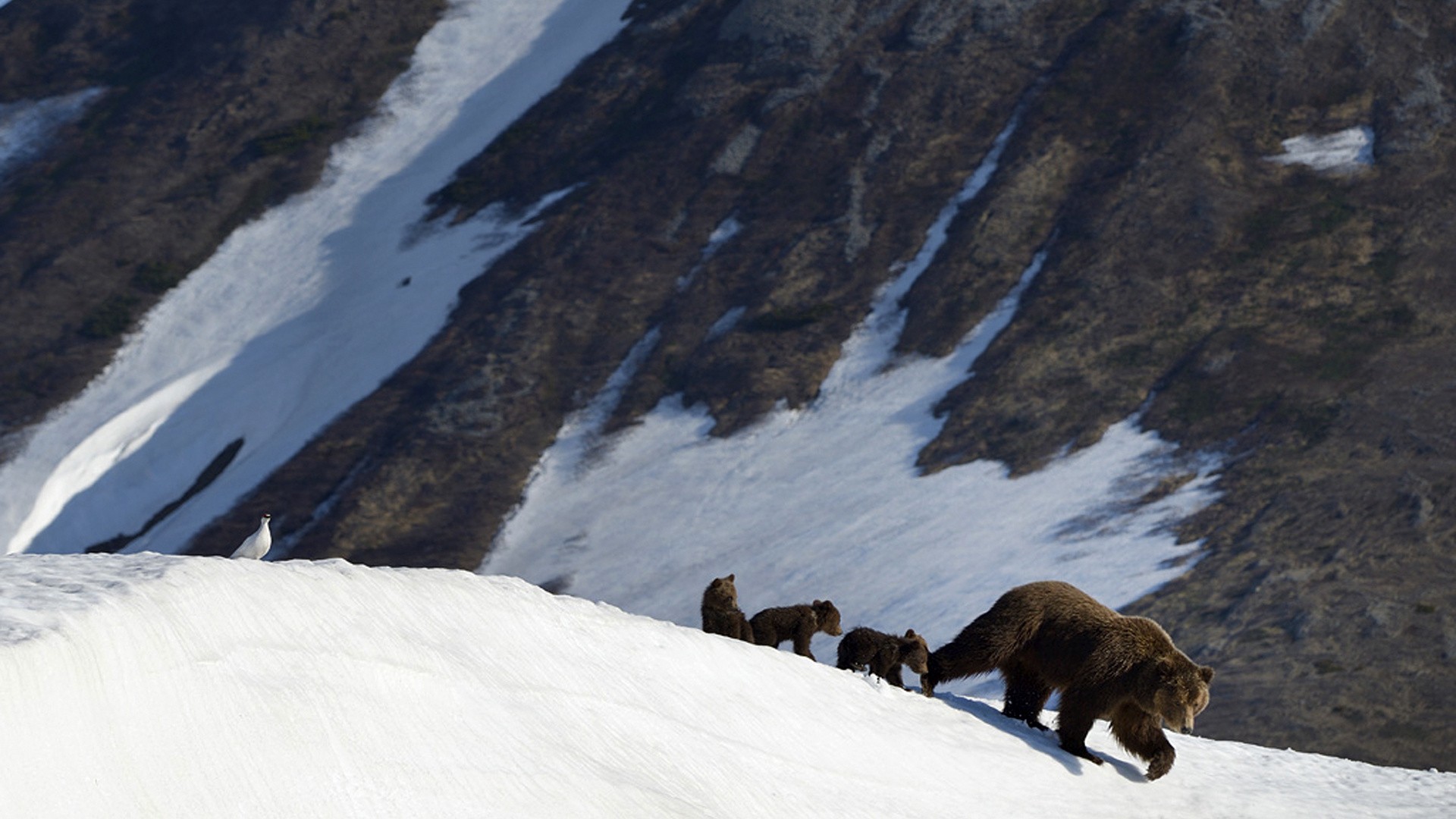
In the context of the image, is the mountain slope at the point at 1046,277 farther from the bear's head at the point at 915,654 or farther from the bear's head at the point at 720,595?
the bear's head at the point at 720,595

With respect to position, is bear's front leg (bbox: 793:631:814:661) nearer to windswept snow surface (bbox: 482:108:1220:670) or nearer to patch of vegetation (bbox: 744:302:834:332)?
windswept snow surface (bbox: 482:108:1220:670)

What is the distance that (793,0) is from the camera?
→ 2562 inches

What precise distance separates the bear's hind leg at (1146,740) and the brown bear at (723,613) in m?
3.91

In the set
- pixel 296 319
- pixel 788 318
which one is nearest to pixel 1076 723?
pixel 788 318

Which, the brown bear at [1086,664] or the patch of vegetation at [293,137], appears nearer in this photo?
the brown bear at [1086,664]

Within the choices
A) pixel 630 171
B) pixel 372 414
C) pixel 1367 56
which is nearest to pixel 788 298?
pixel 630 171

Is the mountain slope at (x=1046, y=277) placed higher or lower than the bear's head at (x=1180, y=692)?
lower

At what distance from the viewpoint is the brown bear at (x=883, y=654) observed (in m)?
14.3

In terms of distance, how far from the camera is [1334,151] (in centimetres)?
4931

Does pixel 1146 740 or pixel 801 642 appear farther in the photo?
pixel 801 642

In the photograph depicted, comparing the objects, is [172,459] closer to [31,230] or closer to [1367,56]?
[31,230]

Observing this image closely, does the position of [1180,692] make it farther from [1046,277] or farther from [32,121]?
[32,121]

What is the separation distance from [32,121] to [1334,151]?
211 feet

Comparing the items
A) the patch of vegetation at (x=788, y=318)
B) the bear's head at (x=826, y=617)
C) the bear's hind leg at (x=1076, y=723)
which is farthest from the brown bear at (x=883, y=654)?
the patch of vegetation at (x=788, y=318)
